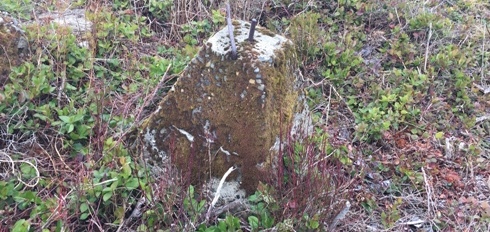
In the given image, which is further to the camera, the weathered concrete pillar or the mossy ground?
the weathered concrete pillar

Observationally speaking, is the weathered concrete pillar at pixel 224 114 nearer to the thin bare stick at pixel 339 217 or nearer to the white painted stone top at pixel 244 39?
the white painted stone top at pixel 244 39

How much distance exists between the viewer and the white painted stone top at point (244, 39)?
7.93 feet

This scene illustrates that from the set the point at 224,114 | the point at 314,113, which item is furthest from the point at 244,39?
the point at 314,113

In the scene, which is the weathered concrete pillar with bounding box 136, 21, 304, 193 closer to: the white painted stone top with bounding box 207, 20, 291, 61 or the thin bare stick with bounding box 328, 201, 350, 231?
the white painted stone top with bounding box 207, 20, 291, 61

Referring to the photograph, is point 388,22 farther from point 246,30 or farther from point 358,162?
Result: point 246,30

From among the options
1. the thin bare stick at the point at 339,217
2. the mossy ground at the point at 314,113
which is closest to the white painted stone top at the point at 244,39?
the mossy ground at the point at 314,113

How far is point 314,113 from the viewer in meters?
3.40

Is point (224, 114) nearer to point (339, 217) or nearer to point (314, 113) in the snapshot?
point (339, 217)

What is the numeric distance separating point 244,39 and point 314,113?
3.79ft

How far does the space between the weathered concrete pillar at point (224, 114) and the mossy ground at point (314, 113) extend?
0.52 feet

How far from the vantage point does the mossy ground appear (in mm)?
2213

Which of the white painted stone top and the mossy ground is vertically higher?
the white painted stone top

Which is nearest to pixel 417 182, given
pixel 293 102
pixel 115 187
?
pixel 293 102

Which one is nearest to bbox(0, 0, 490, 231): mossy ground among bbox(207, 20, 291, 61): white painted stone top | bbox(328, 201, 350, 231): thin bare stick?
bbox(328, 201, 350, 231): thin bare stick
